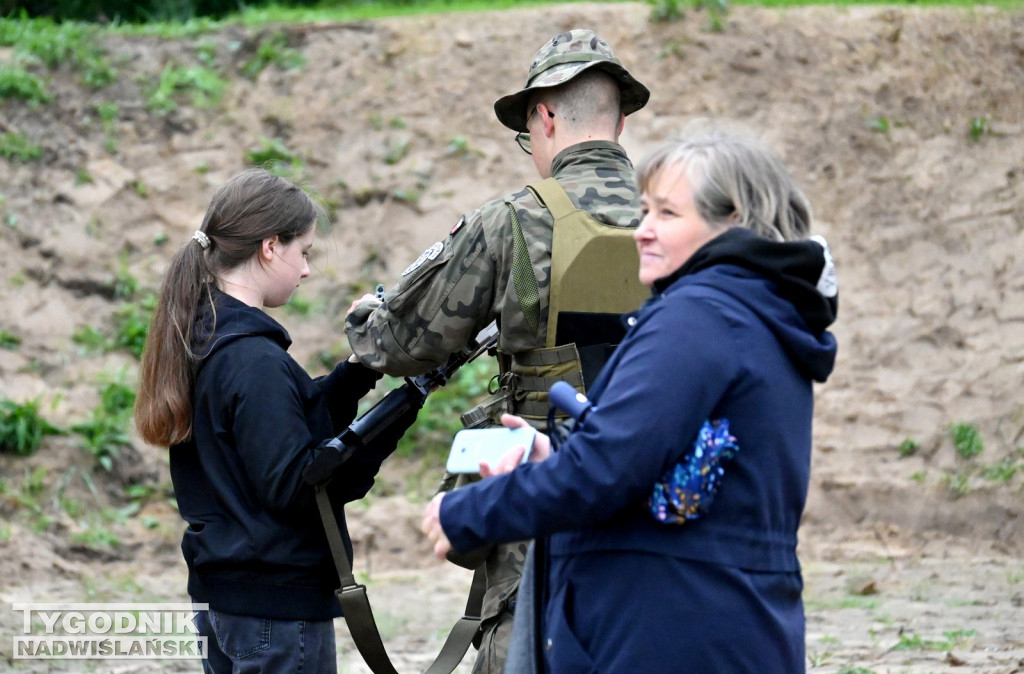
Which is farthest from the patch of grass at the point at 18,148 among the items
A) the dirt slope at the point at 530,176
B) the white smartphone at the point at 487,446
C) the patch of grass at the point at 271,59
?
the white smartphone at the point at 487,446

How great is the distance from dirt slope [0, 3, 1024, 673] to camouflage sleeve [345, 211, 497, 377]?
383 centimetres

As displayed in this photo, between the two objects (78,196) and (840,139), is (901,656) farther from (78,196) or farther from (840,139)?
(78,196)

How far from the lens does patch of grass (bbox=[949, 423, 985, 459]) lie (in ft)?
27.4

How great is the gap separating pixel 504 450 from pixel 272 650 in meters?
1.02

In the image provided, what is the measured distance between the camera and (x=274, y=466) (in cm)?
293

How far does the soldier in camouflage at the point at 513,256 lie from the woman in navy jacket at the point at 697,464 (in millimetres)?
881

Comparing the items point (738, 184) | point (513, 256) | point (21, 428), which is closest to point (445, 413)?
point (21, 428)

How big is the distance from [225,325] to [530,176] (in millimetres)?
7215

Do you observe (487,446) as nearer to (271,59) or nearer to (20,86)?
(20,86)

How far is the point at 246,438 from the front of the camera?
2.95 meters

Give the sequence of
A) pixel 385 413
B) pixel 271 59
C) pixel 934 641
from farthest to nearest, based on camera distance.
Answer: pixel 271 59 < pixel 934 641 < pixel 385 413

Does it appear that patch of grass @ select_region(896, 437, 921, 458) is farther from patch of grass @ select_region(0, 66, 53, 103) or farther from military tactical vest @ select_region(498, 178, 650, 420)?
patch of grass @ select_region(0, 66, 53, 103)

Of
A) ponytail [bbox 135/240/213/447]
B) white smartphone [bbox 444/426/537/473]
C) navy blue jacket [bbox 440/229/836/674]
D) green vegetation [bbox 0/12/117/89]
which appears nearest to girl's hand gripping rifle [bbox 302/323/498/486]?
ponytail [bbox 135/240/213/447]

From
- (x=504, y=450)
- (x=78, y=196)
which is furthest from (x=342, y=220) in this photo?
(x=504, y=450)
